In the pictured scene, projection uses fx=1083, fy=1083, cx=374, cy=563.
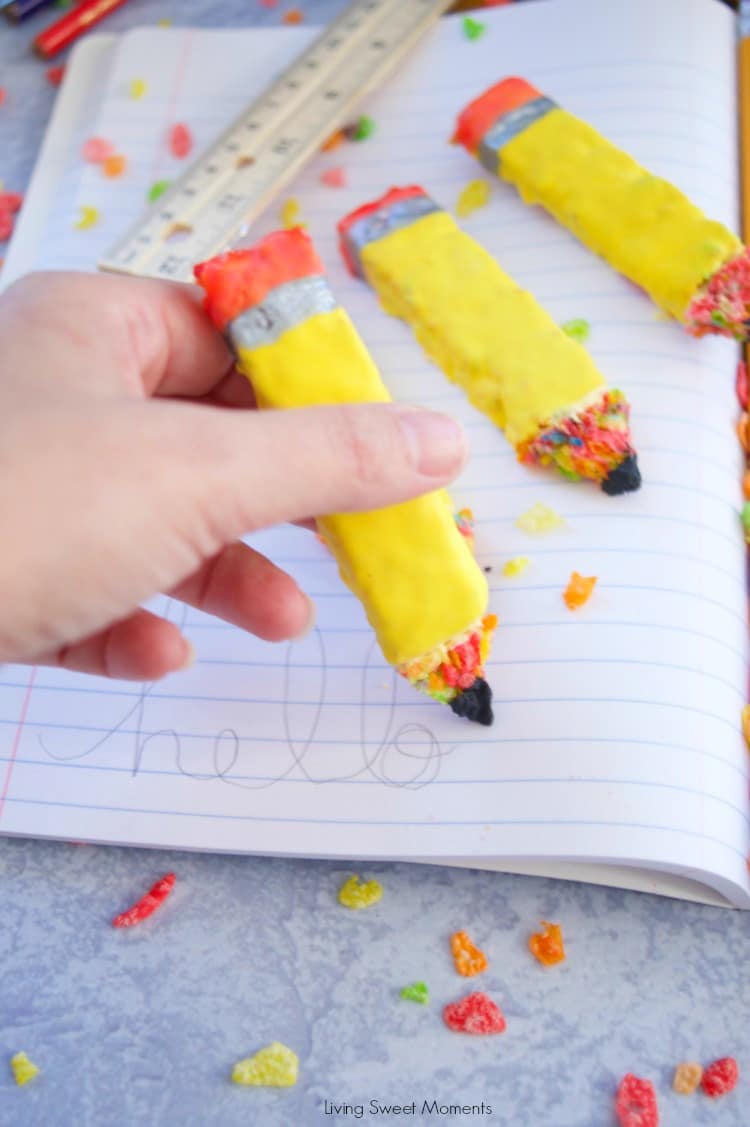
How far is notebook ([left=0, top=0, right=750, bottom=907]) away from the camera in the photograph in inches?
27.4

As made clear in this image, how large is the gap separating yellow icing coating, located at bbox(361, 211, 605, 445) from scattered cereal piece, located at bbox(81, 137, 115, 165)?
1.09 feet

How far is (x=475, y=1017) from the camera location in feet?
2.18

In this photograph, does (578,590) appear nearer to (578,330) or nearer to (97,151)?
(578,330)

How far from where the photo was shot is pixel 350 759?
74cm

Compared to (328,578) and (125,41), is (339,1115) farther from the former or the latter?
(125,41)

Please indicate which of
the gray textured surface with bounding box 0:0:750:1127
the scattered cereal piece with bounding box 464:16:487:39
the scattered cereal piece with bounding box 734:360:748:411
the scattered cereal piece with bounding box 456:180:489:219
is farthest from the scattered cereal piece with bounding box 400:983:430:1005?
the scattered cereal piece with bounding box 464:16:487:39

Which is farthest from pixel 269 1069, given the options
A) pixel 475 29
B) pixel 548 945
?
pixel 475 29

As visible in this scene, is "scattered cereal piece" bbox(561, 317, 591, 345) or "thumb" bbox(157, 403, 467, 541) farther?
"scattered cereal piece" bbox(561, 317, 591, 345)

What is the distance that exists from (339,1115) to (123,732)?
0.95 ft

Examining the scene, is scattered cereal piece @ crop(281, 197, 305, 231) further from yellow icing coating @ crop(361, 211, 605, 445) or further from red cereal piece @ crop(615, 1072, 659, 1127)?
red cereal piece @ crop(615, 1072, 659, 1127)

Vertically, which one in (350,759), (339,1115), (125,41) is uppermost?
(125,41)

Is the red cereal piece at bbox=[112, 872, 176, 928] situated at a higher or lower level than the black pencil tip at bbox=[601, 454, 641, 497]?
lower

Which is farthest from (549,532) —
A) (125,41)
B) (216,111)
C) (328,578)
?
(125,41)

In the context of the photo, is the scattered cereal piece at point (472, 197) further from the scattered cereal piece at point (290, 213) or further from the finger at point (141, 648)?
the finger at point (141, 648)
